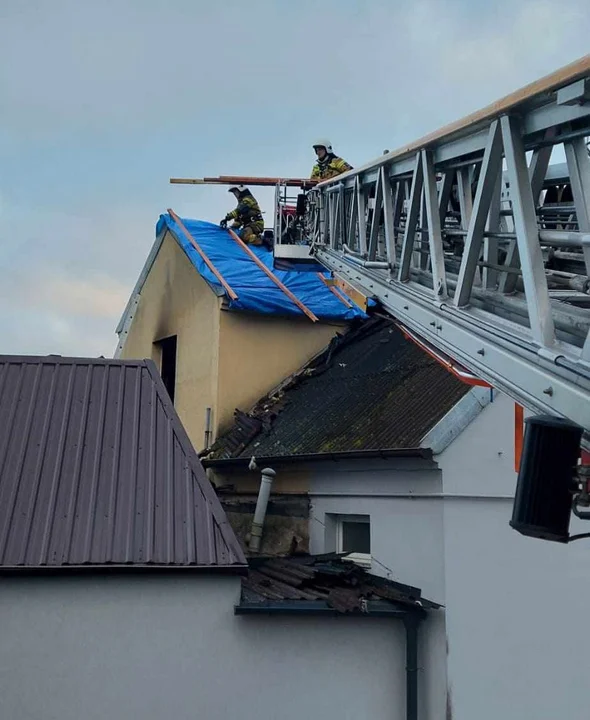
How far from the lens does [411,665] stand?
7.41 meters

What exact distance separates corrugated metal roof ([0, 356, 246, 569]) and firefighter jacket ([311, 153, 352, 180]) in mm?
3623

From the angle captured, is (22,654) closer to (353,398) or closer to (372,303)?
(372,303)

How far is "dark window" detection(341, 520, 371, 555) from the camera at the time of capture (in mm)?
9375

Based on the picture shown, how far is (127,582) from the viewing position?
22.8 ft

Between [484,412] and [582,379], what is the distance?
4.28 m

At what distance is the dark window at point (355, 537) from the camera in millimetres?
9375

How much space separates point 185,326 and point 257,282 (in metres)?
1.66

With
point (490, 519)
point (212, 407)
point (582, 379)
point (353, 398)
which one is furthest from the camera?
point (212, 407)

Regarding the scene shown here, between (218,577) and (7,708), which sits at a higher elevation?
(218,577)

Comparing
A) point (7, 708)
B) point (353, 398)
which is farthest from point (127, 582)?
point (353, 398)

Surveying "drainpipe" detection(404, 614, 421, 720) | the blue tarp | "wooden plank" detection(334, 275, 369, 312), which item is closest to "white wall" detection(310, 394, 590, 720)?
"drainpipe" detection(404, 614, 421, 720)

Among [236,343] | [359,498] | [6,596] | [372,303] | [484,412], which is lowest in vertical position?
[6,596]

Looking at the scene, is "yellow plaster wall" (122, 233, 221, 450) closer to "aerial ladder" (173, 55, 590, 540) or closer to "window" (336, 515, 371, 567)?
"window" (336, 515, 371, 567)

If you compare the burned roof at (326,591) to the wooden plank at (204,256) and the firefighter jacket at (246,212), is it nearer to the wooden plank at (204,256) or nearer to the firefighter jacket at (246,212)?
the wooden plank at (204,256)
